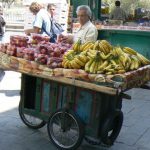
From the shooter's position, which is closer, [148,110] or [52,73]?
[52,73]

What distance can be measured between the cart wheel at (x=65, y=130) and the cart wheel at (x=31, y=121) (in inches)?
21.7

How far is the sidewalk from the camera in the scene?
199 inches

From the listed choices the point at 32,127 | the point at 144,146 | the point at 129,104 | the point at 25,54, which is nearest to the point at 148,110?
the point at 129,104

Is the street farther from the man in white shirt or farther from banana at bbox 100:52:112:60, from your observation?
the man in white shirt

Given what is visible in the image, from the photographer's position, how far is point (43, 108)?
5.13 metres

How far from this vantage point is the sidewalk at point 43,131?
5043 millimetres

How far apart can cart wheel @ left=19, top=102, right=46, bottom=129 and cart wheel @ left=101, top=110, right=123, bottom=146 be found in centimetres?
104

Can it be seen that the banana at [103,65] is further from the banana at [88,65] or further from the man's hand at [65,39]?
the man's hand at [65,39]

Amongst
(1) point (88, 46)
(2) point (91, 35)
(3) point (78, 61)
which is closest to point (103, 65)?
(3) point (78, 61)

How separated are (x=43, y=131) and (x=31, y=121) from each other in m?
0.25

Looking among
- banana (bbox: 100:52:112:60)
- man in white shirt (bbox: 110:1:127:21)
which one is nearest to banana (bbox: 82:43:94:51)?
banana (bbox: 100:52:112:60)

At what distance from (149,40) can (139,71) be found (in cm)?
517

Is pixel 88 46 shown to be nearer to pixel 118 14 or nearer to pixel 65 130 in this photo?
pixel 65 130

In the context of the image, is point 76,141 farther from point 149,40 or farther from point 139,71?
point 149,40
